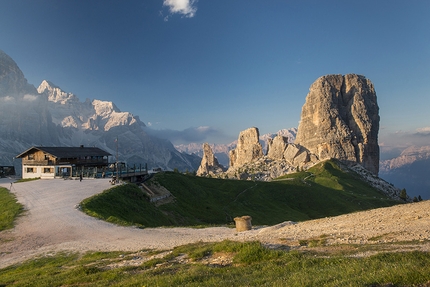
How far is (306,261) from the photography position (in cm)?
1091

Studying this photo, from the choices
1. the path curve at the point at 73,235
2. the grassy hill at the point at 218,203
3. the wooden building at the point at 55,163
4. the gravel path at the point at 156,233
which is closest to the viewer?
the gravel path at the point at 156,233

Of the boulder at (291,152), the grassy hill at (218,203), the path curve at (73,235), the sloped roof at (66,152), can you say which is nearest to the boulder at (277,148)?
the boulder at (291,152)

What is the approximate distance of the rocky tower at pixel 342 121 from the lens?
16750cm

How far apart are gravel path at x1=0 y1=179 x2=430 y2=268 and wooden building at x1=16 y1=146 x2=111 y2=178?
33845 mm

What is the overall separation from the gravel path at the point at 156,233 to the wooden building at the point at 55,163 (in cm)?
3385

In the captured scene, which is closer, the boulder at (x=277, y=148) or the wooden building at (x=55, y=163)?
the wooden building at (x=55, y=163)

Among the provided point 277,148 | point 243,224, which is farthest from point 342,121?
→ point 243,224

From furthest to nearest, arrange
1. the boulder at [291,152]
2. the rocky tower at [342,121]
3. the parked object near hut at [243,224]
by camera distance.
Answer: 1. the boulder at [291,152]
2. the rocky tower at [342,121]
3. the parked object near hut at [243,224]

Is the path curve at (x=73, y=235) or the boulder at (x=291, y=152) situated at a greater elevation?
the boulder at (x=291, y=152)

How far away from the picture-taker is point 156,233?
82.3ft

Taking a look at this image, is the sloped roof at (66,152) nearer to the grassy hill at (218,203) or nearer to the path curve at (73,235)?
the grassy hill at (218,203)

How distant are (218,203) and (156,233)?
40176mm

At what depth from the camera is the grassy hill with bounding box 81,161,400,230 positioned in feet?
120

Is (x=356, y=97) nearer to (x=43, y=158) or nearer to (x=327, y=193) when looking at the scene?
(x=327, y=193)
